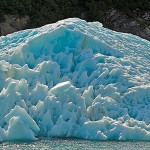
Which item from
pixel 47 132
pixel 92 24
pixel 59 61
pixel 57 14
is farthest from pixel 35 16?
pixel 47 132

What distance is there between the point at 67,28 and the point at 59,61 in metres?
1.20

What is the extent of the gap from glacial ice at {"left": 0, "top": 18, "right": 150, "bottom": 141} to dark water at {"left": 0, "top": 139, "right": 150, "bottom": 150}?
1.75ft

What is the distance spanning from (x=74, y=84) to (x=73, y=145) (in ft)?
9.94

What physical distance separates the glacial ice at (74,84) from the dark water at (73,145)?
0.53 meters

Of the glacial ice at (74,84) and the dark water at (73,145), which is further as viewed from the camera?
the glacial ice at (74,84)

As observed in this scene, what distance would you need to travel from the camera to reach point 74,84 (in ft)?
52.1

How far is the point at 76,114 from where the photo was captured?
48.3 feet

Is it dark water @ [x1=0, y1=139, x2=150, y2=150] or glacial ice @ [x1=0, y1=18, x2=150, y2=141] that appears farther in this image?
glacial ice @ [x1=0, y1=18, x2=150, y2=141]

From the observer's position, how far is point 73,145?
1320 centimetres

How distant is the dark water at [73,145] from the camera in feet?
42.0

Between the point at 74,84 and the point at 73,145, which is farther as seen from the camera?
the point at 74,84

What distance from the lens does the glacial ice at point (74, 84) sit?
14477mm

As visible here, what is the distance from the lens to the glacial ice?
14.5m

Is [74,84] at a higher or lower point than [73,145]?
higher
